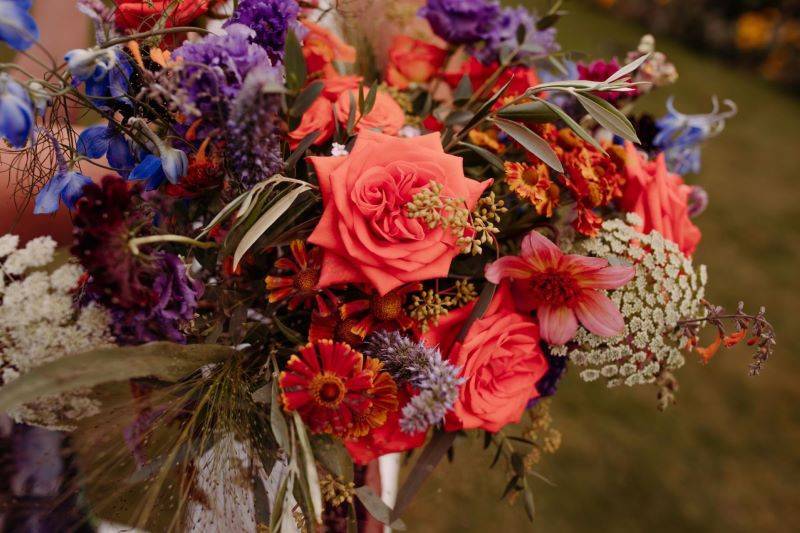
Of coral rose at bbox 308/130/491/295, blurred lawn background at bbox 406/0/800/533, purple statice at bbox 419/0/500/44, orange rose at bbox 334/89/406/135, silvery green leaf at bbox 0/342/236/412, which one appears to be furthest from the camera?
blurred lawn background at bbox 406/0/800/533

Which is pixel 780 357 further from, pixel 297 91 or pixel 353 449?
pixel 297 91

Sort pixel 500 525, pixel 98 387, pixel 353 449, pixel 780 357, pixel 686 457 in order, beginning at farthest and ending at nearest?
pixel 780 357, pixel 686 457, pixel 500 525, pixel 353 449, pixel 98 387

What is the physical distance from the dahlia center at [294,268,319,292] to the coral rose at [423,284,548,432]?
0.40ft

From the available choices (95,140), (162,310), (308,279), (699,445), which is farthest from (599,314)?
(699,445)

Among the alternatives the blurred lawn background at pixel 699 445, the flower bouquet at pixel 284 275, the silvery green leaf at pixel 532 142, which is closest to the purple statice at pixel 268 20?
the flower bouquet at pixel 284 275

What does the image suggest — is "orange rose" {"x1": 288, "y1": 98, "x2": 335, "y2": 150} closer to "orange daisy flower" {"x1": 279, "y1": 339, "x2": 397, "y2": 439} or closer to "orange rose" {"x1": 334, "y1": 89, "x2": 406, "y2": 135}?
"orange rose" {"x1": 334, "y1": 89, "x2": 406, "y2": 135}

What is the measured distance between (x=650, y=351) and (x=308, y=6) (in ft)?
1.70

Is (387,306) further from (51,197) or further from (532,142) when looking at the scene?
(51,197)

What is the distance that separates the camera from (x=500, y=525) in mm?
1807

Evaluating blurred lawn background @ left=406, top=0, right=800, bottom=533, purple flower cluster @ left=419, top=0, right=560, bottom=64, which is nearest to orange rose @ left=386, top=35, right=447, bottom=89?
purple flower cluster @ left=419, top=0, right=560, bottom=64

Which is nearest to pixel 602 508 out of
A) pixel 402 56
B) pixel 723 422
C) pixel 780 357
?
pixel 723 422

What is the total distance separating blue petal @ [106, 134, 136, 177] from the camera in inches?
24.5

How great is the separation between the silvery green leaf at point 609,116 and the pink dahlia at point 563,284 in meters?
0.12

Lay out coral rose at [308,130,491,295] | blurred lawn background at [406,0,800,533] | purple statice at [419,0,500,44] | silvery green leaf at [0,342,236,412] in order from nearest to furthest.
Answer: silvery green leaf at [0,342,236,412], coral rose at [308,130,491,295], purple statice at [419,0,500,44], blurred lawn background at [406,0,800,533]
